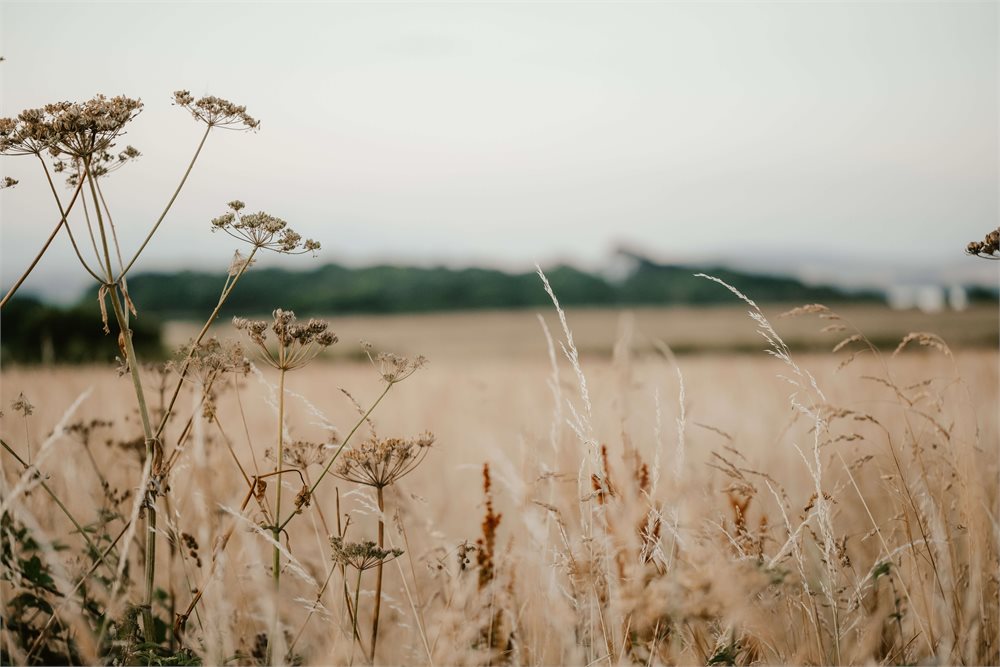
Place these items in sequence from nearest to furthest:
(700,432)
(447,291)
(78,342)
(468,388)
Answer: (700,432) < (468,388) < (78,342) < (447,291)

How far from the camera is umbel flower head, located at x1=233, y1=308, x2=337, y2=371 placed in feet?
5.90

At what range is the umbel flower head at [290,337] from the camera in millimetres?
1799

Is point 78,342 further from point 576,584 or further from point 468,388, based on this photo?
point 576,584

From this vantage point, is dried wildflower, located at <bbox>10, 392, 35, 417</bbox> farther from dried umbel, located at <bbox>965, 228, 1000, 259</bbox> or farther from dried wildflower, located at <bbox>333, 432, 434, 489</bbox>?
dried umbel, located at <bbox>965, 228, 1000, 259</bbox>

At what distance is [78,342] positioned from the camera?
808 inches

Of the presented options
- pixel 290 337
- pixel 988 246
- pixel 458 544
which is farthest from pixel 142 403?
pixel 988 246

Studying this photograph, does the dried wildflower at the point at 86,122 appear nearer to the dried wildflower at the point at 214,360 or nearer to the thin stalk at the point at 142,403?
the thin stalk at the point at 142,403

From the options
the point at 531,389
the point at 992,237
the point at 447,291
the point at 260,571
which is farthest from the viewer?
the point at 447,291

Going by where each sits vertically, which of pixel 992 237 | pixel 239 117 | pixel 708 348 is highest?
pixel 239 117

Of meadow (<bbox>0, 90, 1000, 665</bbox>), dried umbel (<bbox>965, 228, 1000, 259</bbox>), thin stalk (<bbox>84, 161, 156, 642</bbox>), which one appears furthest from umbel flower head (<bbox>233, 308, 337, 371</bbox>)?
dried umbel (<bbox>965, 228, 1000, 259</bbox>)

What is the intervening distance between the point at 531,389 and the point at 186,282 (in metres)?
30.6

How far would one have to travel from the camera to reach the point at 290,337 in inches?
70.7

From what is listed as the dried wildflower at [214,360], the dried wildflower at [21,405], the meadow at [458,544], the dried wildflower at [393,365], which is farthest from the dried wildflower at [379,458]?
the dried wildflower at [21,405]

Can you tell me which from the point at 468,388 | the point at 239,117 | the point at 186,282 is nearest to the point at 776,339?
the point at 239,117
